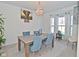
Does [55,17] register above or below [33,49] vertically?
above

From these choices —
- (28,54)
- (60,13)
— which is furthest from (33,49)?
(60,13)

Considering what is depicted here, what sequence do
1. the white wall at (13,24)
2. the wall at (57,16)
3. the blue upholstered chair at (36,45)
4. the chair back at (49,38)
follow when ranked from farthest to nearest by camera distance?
the white wall at (13,24) → the chair back at (49,38) → the wall at (57,16) → the blue upholstered chair at (36,45)

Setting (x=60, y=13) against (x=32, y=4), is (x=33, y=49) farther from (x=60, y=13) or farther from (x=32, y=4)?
(x=32, y=4)

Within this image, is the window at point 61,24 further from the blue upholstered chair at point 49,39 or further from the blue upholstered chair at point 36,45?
the blue upholstered chair at point 36,45

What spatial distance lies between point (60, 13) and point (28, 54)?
1.63 metres

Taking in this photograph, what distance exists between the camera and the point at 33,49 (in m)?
3.58

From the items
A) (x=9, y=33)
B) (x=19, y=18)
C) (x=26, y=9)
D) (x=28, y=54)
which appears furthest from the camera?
(x=9, y=33)

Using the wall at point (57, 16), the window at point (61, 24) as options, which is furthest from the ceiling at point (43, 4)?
the window at point (61, 24)

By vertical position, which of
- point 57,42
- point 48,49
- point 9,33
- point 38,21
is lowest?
point 48,49

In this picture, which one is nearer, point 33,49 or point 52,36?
point 33,49

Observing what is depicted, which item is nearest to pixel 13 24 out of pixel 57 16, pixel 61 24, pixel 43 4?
pixel 43 4

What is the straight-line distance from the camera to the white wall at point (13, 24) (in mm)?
4326

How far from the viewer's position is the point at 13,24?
4.60m

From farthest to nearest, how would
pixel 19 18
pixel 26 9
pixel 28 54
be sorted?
pixel 19 18 < pixel 26 9 < pixel 28 54
